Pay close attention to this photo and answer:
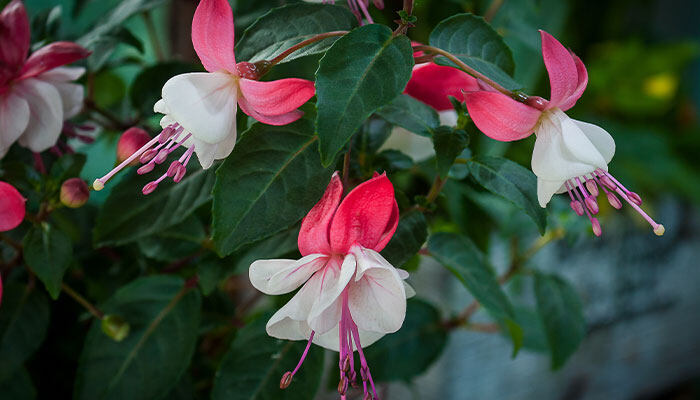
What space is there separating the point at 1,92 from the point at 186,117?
180mm

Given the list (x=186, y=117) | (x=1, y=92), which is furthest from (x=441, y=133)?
(x=1, y=92)

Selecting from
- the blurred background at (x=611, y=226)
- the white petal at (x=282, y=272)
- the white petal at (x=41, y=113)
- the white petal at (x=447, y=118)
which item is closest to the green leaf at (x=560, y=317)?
the blurred background at (x=611, y=226)

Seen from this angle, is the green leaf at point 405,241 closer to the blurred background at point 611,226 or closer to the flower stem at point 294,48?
the flower stem at point 294,48

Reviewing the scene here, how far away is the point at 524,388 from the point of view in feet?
4.13

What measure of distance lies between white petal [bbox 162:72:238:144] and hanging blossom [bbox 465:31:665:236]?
0.12m

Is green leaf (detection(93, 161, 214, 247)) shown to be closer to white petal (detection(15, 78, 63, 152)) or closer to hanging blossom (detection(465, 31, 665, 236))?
white petal (detection(15, 78, 63, 152))

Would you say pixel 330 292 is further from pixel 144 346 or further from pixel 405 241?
pixel 144 346

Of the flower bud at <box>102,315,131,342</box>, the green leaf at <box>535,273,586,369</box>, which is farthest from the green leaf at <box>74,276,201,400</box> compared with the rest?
the green leaf at <box>535,273,586,369</box>

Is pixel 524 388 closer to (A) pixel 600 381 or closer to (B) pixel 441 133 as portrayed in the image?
(A) pixel 600 381

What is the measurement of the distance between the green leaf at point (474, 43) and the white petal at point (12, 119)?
260mm

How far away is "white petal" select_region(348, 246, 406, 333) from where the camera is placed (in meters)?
0.29

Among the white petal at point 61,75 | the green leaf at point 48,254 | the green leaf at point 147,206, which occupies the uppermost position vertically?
the white petal at point 61,75

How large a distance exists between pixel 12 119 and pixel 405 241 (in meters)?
0.26

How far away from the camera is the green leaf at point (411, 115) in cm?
38
